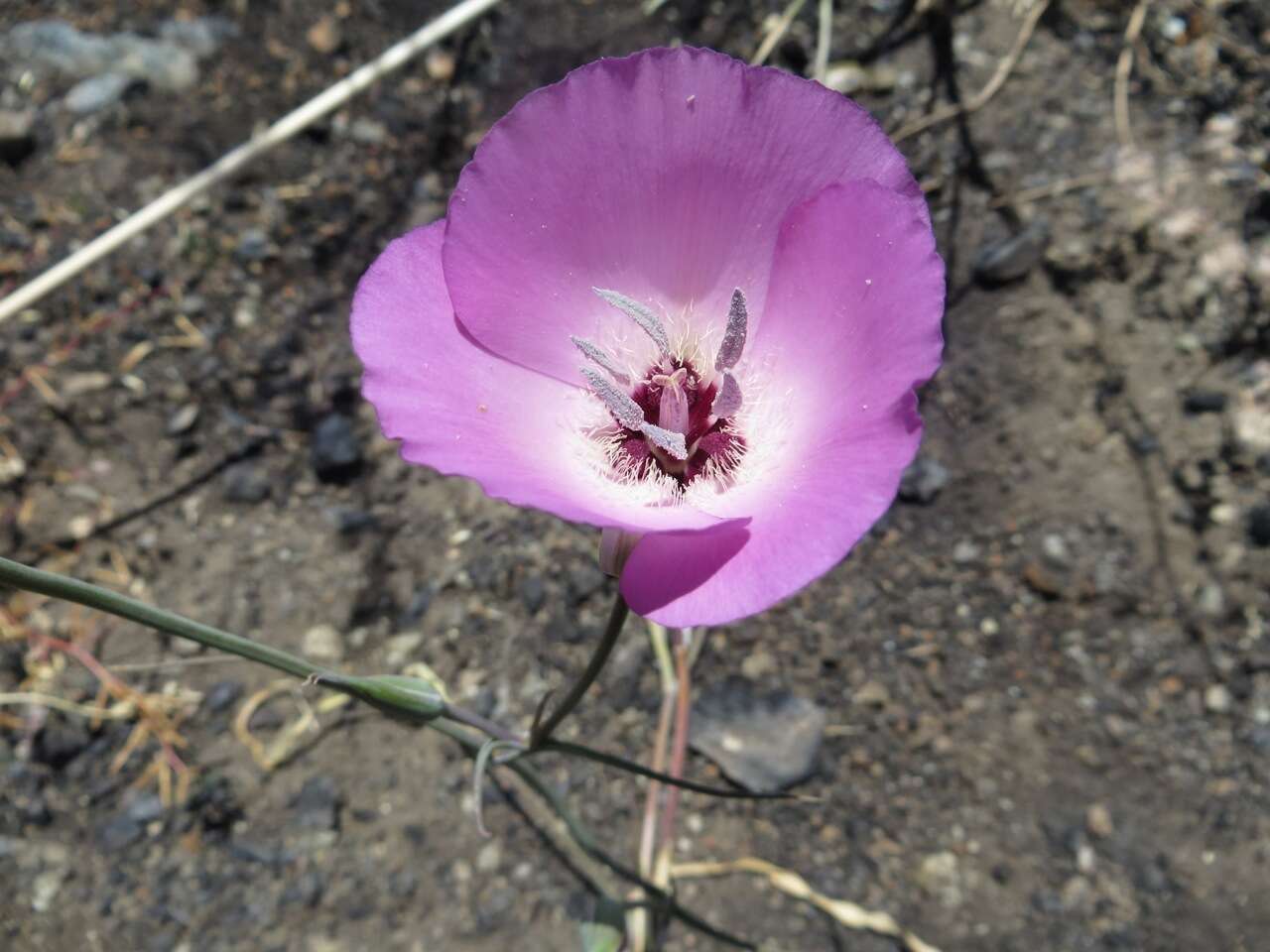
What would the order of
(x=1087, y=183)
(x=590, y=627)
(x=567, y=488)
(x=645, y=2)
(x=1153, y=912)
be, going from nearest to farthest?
(x=567, y=488), (x=1153, y=912), (x=590, y=627), (x=1087, y=183), (x=645, y=2)

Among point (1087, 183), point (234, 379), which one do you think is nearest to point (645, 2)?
point (1087, 183)

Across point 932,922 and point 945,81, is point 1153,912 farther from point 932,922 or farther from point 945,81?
point 945,81

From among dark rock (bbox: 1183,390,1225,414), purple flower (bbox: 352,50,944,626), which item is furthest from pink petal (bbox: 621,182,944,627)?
dark rock (bbox: 1183,390,1225,414)

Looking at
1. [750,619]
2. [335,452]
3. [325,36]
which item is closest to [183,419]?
[335,452]

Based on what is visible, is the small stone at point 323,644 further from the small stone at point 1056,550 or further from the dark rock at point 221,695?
the small stone at point 1056,550

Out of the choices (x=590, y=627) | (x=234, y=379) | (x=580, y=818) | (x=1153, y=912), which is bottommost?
(x=1153, y=912)

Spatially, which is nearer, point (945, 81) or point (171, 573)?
point (171, 573)
